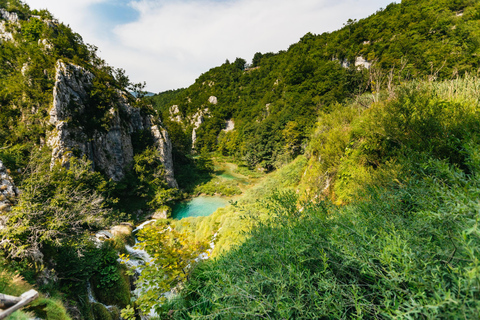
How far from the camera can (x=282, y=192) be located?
411 centimetres

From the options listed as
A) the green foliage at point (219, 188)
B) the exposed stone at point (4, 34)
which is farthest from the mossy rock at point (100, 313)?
the exposed stone at point (4, 34)

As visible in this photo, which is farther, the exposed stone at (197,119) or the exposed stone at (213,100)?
the exposed stone at (213,100)

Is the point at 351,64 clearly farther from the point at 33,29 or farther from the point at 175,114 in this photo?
the point at 175,114

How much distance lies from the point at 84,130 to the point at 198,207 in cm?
1475

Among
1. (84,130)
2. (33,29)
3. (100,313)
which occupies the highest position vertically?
(33,29)

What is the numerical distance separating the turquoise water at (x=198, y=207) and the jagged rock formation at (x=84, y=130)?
4.02 metres

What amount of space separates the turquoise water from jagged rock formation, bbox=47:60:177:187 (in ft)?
13.2

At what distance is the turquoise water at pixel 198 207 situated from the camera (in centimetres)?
2148

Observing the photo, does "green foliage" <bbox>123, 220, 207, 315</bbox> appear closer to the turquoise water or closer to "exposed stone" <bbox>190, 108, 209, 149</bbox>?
the turquoise water

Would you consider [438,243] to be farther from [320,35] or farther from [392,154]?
[320,35]

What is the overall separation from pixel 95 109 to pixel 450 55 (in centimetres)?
4362

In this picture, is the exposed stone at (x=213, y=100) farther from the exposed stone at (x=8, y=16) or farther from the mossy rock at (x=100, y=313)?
the mossy rock at (x=100, y=313)

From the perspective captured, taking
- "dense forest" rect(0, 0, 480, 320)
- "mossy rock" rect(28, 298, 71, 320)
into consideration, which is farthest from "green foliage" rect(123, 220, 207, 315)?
"mossy rock" rect(28, 298, 71, 320)

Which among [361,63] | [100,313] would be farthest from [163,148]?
[361,63]
